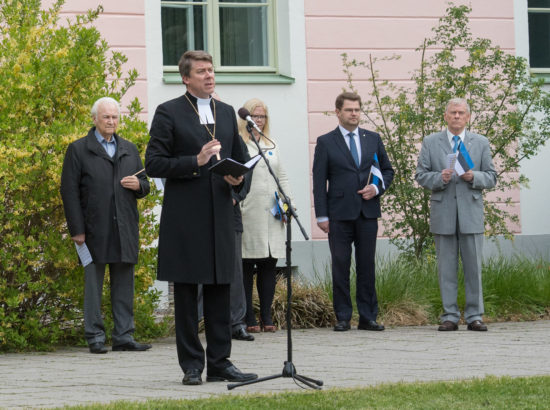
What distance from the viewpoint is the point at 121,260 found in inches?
352

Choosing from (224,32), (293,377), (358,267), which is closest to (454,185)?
(358,267)

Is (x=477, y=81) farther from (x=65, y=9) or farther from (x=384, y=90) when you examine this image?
(x=65, y=9)

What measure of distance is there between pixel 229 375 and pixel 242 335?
2810mm

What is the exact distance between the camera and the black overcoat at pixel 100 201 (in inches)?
348

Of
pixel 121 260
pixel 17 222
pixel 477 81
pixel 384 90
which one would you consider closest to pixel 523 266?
pixel 477 81

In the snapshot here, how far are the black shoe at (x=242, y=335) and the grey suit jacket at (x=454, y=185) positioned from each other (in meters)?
2.06

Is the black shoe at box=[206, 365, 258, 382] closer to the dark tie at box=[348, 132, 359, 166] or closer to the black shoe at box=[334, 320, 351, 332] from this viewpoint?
the black shoe at box=[334, 320, 351, 332]

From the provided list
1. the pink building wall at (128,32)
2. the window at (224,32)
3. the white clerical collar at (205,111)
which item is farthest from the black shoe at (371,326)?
the window at (224,32)

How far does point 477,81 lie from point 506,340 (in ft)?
12.7

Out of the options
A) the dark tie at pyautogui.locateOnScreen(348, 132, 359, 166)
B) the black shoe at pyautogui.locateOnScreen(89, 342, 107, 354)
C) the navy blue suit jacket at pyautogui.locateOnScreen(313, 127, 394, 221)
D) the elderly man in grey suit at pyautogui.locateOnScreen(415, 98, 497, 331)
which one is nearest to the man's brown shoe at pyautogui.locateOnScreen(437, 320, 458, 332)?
the elderly man in grey suit at pyautogui.locateOnScreen(415, 98, 497, 331)

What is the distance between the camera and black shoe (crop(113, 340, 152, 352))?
895cm

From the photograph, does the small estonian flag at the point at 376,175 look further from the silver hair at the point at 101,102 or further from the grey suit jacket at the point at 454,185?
the silver hair at the point at 101,102

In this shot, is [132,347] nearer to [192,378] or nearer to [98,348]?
Result: [98,348]

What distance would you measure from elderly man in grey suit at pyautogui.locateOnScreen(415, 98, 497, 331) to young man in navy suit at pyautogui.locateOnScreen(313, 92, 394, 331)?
1.74 ft
